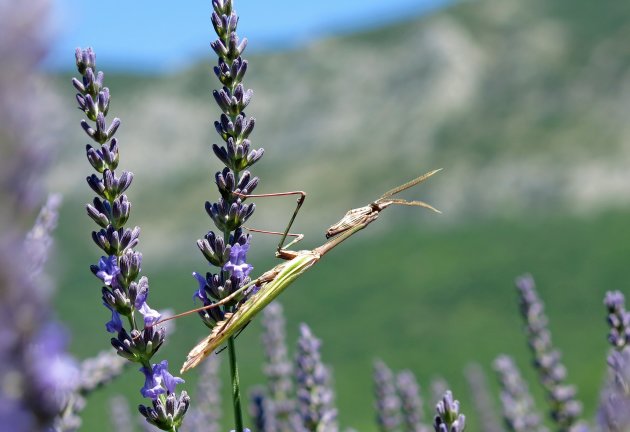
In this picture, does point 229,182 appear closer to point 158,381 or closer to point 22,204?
point 158,381

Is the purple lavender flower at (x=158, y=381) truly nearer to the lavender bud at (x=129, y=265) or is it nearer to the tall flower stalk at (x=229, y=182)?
the lavender bud at (x=129, y=265)

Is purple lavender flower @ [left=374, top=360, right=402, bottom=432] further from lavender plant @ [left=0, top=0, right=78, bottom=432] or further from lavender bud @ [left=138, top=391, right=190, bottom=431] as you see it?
lavender plant @ [left=0, top=0, right=78, bottom=432]

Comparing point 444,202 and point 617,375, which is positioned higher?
point 444,202

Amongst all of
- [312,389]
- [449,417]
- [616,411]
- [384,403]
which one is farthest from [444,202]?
[616,411]

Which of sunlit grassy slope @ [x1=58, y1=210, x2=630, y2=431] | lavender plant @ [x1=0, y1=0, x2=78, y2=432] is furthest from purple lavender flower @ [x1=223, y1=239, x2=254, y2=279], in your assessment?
sunlit grassy slope @ [x1=58, y1=210, x2=630, y2=431]

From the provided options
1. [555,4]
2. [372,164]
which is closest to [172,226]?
[372,164]
